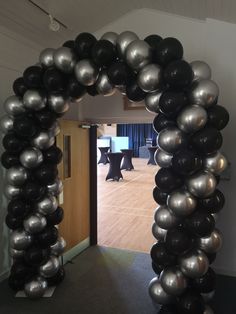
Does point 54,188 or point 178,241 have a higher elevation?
point 54,188

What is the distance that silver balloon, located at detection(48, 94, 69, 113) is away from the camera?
2406 millimetres

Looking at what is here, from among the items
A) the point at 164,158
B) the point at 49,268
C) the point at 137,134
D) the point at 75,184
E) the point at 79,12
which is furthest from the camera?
the point at 137,134

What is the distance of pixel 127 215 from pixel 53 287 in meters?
2.79

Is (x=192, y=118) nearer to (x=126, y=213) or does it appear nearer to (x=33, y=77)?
(x=33, y=77)

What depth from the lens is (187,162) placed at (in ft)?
6.44

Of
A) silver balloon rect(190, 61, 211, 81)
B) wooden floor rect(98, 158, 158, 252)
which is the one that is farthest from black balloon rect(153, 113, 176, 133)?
wooden floor rect(98, 158, 158, 252)

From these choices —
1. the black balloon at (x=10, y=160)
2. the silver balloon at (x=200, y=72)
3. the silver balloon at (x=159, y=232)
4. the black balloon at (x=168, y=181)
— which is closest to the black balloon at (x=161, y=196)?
the black balloon at (x=168, y=181)

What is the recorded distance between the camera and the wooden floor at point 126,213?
13.8 ft

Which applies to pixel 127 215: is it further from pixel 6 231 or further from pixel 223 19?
pixel 223 19

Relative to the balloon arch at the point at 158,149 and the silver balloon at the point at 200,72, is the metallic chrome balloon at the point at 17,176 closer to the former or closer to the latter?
the balloon arch at the point at 158,149

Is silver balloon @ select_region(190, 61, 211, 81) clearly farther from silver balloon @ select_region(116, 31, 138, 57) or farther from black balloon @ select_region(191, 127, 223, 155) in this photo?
silver balloon @ select_region(116, 31, 138, 57)

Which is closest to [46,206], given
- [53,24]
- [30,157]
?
[30,157]

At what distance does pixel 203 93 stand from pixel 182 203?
80 cm

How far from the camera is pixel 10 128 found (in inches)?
99.3
